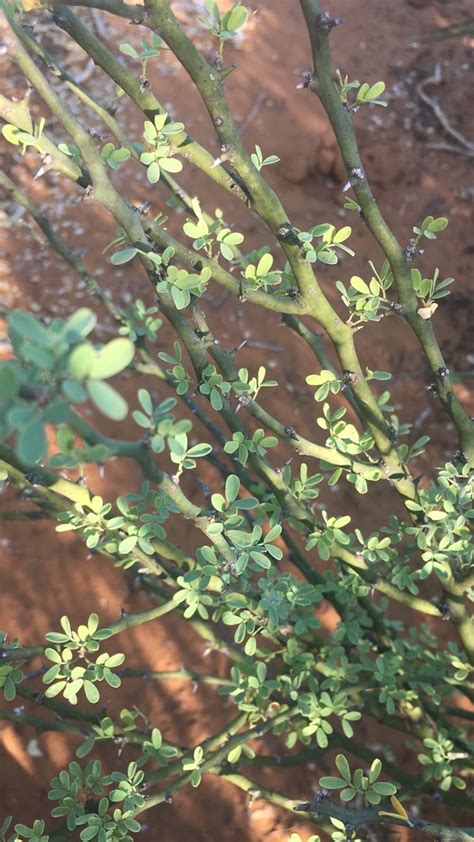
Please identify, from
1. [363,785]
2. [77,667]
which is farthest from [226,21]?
[363,785]

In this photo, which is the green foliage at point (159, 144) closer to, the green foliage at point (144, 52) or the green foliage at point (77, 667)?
the green foliage at point (144, 52)

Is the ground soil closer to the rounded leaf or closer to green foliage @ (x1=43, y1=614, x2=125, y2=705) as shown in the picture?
the rounded leaf

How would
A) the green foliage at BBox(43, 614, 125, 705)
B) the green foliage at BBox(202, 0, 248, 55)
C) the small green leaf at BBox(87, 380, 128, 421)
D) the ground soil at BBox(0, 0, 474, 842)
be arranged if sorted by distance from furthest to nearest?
the ground soil at BBox(0, 0, 474, 842) → the green foliage at BBox(43, 614, 125, 705) → the green foliage at BBox(202, 0, 248, 55) → the small green leaf at BBox(87, 380, 128, 421)

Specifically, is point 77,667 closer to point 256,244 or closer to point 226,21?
point 226,21

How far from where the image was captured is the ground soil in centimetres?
181

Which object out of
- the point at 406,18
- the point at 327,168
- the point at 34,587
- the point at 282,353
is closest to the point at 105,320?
the point at 282,353

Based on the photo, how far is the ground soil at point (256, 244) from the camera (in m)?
1.81

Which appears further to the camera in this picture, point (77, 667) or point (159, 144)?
point (77, 667)

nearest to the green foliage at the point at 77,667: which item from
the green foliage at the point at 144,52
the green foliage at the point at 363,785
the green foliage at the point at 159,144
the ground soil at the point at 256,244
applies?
the green foliage at the point at 363,785

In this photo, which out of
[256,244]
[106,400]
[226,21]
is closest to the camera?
[106,400]

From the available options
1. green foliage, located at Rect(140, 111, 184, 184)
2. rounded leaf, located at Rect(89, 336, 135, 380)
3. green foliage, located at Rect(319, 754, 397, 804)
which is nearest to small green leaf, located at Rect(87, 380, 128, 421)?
rounded leaf, located at Rect(89, 336, 135, 380)

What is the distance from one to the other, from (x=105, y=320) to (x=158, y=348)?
227 mm

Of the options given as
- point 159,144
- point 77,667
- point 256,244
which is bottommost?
point 256,244

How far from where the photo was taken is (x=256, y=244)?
3131 mm
